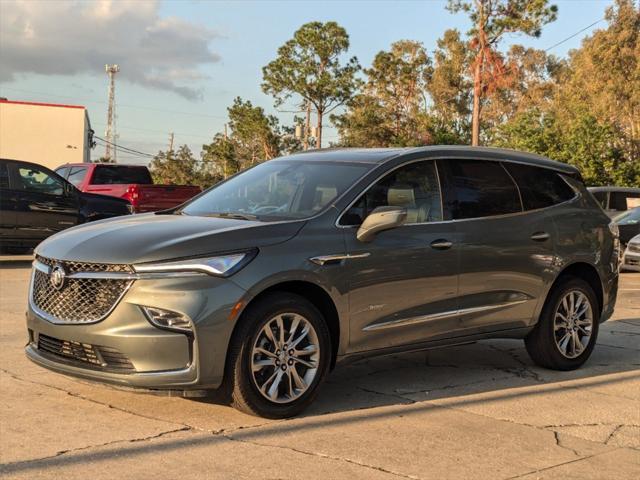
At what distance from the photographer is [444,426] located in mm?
4926

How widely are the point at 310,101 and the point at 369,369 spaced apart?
40.5 m

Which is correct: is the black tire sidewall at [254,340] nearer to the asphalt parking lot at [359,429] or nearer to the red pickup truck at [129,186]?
the asphalt parking lot at [359,429]

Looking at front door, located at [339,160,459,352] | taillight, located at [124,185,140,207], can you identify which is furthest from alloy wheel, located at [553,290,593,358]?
taillight, located at [124,185,140,207]

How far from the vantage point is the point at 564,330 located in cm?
668

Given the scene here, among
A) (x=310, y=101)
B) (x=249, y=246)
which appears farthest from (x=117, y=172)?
(x=310, y=101)

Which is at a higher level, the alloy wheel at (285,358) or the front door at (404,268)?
the front door at (404,268)

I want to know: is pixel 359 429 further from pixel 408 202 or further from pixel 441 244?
pixel 408 202

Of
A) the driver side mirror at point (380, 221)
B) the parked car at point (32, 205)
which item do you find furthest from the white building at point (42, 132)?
the driver side mirror at point (380, 221)

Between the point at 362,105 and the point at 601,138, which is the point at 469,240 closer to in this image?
the point at 601,138

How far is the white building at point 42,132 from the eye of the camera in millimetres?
47250

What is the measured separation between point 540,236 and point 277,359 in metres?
2.71

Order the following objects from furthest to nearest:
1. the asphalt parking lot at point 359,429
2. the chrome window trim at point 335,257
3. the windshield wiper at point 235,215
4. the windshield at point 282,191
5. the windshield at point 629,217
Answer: the windshield at point 629,217 < the windshield at point 282,191 < the windshield wiper at point 235,215 < the chrome window trim at point 335,257 < the asphalt parking lot at point 359,429

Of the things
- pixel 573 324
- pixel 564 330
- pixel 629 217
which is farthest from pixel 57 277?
pixel 629 217

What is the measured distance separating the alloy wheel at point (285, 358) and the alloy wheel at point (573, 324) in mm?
2599
